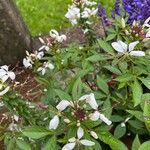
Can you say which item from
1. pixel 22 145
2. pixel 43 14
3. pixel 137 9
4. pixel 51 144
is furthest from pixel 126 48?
pixel 43 14

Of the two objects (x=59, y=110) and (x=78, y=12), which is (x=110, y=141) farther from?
(x=78, y=12)

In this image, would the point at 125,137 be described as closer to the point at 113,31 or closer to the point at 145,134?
the point at 145,134

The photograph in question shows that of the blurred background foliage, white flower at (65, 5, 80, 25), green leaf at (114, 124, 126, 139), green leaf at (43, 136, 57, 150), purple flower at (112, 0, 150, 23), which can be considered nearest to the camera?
green leaf at (43, 136, 57, 150)

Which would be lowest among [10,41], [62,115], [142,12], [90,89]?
[10,41]

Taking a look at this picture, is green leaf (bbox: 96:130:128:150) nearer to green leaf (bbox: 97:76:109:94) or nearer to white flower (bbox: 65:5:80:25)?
green leaf (bbox: 97:76:109:94)

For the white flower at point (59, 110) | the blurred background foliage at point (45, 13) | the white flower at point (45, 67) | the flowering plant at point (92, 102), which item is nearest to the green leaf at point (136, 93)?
the flowering plant at point (92, 102)

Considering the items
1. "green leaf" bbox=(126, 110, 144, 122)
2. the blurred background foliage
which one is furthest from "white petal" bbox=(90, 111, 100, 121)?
the blurred background foliage

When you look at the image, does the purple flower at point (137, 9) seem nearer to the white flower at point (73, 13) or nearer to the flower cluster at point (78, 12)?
the flower cluster at point (78, 12)

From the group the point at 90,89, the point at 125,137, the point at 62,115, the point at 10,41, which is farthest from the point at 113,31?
the point at 10,41

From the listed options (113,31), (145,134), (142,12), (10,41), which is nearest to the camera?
(145,134)
